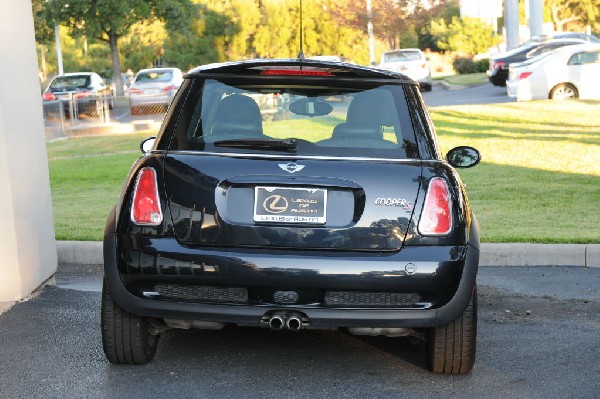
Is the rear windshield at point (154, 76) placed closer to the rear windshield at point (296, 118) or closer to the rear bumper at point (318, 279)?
the rear windshield at point (296, 118)

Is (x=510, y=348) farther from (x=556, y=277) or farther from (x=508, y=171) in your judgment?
(x=508, y=171)

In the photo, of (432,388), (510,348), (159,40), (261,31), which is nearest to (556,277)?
(510,348)

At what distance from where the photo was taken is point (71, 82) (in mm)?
38969

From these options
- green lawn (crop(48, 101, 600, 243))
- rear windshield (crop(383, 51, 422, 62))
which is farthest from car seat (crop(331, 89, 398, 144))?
rear windshield (crop(383, 51, 422, 62))

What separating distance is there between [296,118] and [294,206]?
0.76 m

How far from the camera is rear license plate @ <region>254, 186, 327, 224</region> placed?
5.18 m

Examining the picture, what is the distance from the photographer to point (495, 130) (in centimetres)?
2086

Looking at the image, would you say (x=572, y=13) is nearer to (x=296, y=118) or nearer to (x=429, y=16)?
(x=429, y=16)

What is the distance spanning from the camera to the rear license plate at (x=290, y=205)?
5176 mm

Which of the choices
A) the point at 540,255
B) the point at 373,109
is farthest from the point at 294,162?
the point at 540,255

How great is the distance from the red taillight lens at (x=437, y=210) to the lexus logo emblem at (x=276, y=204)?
67 cm

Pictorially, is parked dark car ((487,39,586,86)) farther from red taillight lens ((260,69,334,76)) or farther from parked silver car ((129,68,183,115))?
red taillight lens ((260,69,334,76))

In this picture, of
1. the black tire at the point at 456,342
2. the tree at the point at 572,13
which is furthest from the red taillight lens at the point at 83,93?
the tree at the point at 572,13

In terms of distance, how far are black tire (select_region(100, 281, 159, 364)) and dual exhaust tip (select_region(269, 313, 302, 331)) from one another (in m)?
0.74
